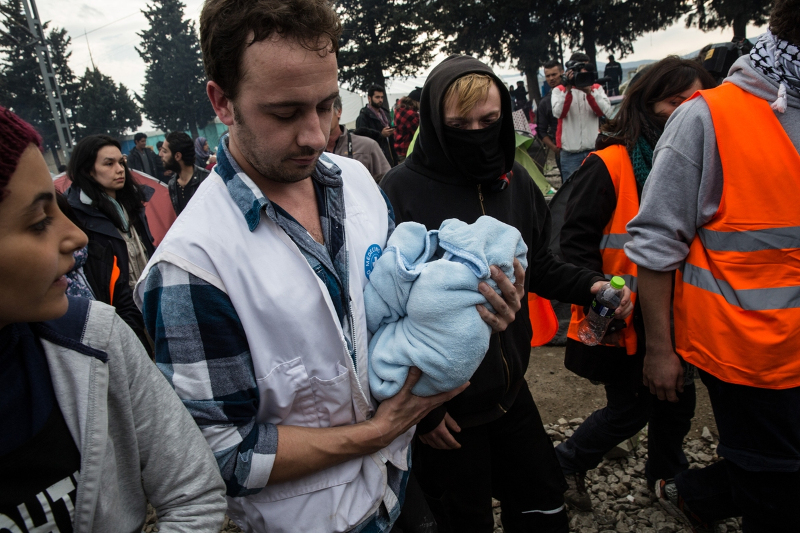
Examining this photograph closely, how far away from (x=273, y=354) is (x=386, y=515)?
64 cm

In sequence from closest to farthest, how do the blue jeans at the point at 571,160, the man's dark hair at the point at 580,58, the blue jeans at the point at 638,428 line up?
1. the blue jeans at the point at 638,428
2. the man's dark hair at the point at 580,58
3. the blue jeans at the point at 571,160

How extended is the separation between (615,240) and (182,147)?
5350 millimetres

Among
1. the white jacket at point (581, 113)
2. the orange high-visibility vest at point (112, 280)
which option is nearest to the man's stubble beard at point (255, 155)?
the orange high-visibility vest at point (112, 280)

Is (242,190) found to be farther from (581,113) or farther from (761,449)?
(581,113)

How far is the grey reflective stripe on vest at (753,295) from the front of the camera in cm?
173

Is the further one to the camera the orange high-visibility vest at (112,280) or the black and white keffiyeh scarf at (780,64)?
the orange high-visibility vest at (112,280)

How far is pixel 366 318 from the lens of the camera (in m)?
1.54

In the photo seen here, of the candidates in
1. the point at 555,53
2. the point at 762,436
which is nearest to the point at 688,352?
the point at 762,436

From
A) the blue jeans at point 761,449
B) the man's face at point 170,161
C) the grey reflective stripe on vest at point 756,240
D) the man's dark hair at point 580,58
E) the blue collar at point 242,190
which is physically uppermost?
the man's dark hair at point 580,58

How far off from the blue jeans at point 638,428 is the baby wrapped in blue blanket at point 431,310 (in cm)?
157

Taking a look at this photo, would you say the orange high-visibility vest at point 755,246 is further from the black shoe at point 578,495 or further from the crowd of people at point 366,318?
the black shoe at point 578,495

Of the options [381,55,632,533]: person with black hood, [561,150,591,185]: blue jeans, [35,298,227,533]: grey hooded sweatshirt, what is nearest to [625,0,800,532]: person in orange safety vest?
[381,55,632,533]: person with black hood

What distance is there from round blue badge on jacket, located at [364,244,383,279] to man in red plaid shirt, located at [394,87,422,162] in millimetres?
7009

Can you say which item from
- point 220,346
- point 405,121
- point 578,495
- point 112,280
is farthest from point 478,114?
point 405,121
